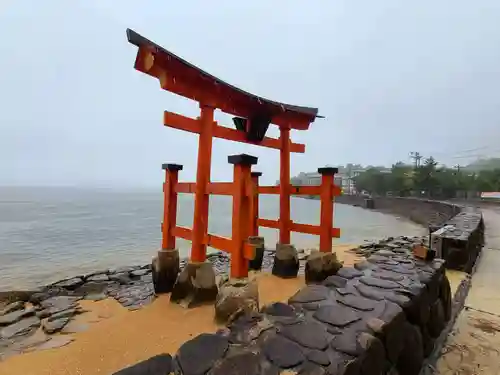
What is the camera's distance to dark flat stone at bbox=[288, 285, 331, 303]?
2.70 m

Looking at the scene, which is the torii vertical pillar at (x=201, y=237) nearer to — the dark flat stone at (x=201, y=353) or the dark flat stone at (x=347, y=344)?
the dark flat stone at (x=201, y=353)

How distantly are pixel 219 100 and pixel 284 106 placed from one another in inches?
70.0

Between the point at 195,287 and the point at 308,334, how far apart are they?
3336mm

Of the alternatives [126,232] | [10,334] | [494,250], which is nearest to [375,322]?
[10,334]

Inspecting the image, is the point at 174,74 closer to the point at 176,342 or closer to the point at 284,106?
the point at 284,106

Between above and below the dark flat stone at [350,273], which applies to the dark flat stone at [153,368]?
below

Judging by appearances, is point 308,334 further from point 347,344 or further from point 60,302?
point 60,302

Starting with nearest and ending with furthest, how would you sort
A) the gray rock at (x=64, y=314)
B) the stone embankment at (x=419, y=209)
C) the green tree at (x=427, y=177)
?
the gray rock at (x=64, y=314)
the stone embankment at (x=419, y=209)
the green tree at (x=427, y=177)

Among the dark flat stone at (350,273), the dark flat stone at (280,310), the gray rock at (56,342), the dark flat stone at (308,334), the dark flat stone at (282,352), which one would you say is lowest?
the gray rock at (56,342)

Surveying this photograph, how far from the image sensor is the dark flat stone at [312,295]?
8.86ft

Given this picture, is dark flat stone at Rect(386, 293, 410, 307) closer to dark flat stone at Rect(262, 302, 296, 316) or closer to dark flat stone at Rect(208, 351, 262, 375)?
dark flat stone at Rect(262, 302, 296, 316)

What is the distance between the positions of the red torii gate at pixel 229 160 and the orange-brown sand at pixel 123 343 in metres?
0.65

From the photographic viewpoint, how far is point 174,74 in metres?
4.49

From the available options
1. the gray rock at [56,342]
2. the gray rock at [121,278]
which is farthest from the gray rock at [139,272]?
the gray rock at [56,342]
